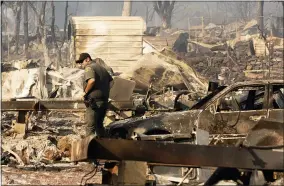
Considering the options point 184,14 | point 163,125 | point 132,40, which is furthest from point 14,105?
point 184,14

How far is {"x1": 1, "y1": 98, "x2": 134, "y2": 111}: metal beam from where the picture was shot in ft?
43.5

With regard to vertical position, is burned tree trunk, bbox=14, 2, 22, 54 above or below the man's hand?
below

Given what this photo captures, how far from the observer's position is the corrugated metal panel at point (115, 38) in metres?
27.7

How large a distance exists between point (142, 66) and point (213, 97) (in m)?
12.4

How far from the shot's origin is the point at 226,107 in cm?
1058

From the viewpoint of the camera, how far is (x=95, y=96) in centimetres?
1078

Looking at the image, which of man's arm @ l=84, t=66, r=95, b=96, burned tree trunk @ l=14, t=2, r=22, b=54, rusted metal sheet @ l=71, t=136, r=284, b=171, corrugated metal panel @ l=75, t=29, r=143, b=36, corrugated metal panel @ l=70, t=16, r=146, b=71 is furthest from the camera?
burned tree trunk @ l=14, t=2, r=22, b=54

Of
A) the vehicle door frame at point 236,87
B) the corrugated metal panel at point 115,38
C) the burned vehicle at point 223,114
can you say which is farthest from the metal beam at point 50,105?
the corrugated metal panel at point 115,38

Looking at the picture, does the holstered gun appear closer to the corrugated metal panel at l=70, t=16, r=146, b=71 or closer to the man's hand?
the man's hand

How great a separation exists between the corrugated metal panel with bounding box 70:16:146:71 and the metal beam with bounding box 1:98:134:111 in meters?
13.8

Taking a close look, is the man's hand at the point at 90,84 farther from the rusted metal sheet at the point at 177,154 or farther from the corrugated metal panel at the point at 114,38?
the corrugated metal panel at the point at 114,38

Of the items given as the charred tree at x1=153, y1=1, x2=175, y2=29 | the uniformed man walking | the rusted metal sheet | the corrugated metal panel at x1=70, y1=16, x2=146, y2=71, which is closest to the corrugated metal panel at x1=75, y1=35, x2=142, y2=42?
the corrugated metal panel at x1=70, y1=16, x2=146, y2=71

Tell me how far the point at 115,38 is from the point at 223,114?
18310 mm

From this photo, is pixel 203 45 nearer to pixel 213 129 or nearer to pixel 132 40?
pixel 132 40
